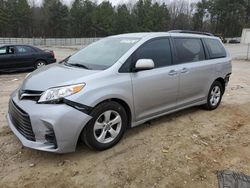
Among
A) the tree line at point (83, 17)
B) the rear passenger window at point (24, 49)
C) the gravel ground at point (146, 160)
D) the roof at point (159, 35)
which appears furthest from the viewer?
the tree line at point (83, 17)

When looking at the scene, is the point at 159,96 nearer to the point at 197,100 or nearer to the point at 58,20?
the point at 197,100

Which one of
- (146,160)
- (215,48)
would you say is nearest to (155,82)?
(146,160)

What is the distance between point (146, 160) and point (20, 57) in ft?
31.9

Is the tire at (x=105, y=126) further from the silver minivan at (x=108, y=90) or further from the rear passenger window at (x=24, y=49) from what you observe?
the rear passenger window at (x=24, y=49)

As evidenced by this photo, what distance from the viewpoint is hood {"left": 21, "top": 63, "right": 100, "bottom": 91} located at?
144 inches

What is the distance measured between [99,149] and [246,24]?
84062mm

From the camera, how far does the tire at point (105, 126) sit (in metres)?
3.66

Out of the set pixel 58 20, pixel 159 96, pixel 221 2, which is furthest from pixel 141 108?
pixel 221 2

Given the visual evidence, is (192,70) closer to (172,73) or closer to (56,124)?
(172,73)

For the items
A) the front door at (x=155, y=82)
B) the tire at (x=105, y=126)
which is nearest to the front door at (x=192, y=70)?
the front door at (x=155, y=82)

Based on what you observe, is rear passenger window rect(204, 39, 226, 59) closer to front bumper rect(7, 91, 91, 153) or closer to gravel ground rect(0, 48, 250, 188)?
gravel ground rect(0, 48, 250, 188)

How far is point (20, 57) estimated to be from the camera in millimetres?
11938

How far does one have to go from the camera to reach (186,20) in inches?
3413

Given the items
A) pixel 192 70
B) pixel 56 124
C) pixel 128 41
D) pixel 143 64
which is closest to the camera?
pixel 56 124
